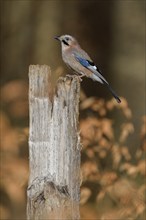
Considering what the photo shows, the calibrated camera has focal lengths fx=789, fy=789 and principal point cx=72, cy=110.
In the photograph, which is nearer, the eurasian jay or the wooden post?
A: the wooden post

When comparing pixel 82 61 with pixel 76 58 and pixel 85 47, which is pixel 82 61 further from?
pixel 85 47

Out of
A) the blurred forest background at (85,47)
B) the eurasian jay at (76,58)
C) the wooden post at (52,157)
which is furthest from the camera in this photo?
the blurred forest background at (85,47)

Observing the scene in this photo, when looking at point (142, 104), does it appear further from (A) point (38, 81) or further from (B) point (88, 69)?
(A) point (38, 81)

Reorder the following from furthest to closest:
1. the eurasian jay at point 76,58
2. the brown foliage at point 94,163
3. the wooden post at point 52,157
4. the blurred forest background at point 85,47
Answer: the blurred forest background at point 85,47, the brown foliage at point 94,163, the eurasian jay at point 76,58, the wooden post at point 52,157

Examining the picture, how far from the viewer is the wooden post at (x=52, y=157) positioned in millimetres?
3748

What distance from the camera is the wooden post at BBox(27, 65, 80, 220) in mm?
3748

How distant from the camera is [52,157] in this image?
12.3 ft

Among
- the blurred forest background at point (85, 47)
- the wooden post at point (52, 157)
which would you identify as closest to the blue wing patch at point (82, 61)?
the wooden post at point (52, 157)

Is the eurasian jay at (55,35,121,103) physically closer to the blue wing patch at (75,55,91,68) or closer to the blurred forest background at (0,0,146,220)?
the blue wing patch at (75,55,91,68)

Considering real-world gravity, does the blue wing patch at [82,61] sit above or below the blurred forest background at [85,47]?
below

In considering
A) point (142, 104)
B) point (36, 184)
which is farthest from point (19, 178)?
point (36, 184)

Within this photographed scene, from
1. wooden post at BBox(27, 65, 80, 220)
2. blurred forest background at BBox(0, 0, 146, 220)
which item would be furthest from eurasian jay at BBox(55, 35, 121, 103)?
blurred forest background at BBox(0, 0, 146, 220)

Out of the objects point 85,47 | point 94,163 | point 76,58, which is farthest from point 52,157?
point 85,47

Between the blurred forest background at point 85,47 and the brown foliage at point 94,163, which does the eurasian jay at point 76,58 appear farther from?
the blurred forest background at point 85,47
